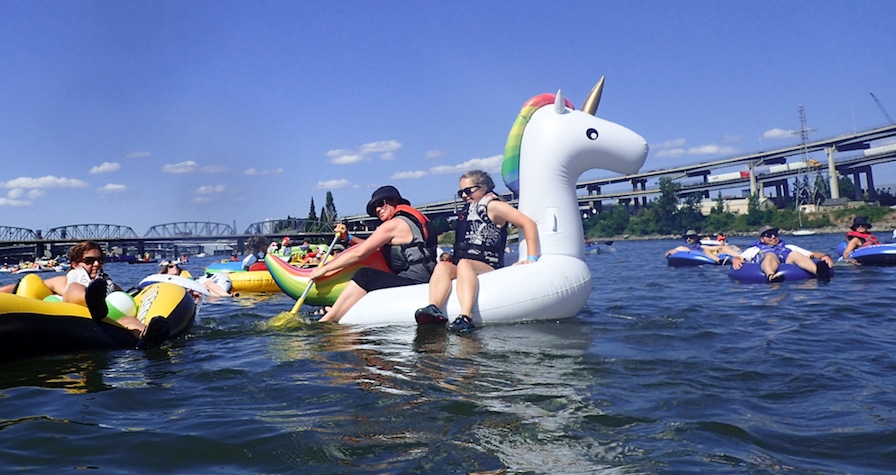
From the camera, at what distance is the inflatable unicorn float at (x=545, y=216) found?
257 inches

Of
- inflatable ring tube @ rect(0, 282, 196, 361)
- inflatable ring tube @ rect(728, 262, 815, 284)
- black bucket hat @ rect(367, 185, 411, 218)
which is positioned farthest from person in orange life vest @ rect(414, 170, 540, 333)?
inflatable ring tube @ rect(728, 262, 815, 284)

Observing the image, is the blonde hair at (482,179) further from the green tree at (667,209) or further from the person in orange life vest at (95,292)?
the green tree at (667,209)

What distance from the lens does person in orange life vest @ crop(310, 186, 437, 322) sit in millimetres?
6859

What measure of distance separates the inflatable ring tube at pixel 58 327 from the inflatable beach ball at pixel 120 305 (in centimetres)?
9

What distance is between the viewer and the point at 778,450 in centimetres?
277

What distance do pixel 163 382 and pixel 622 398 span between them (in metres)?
3.00

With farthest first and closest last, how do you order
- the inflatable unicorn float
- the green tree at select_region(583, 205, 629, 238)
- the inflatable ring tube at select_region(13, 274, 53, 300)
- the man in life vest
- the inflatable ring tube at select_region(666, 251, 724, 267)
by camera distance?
the green tree at select_region(583, 205, 629, 238), the inflatable ring tube at select_region(666, 251, 724, 267), the man in life vest, the inflatable unicorn float, the inflatable ring tube at select_region(13, 274, 53, 300)

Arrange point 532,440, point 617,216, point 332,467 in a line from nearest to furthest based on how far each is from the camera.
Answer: point 332,467 < point 532,440 < point 617,216

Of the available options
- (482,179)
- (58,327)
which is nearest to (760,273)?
(482,179)

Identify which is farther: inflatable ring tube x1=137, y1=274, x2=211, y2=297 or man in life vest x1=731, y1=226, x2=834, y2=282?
man in life vest x1=731, y1=226, x2=834, y2=282

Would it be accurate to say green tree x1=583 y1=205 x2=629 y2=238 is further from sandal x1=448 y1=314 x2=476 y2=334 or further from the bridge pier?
sandal x1=448 y1=314 x2=476 y2=334

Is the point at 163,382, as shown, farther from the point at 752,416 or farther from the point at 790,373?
the point at 790,373

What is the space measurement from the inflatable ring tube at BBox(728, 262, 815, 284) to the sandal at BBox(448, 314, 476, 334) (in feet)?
23.2

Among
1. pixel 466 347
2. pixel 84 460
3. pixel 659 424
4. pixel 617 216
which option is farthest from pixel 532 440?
pixel 617 216
